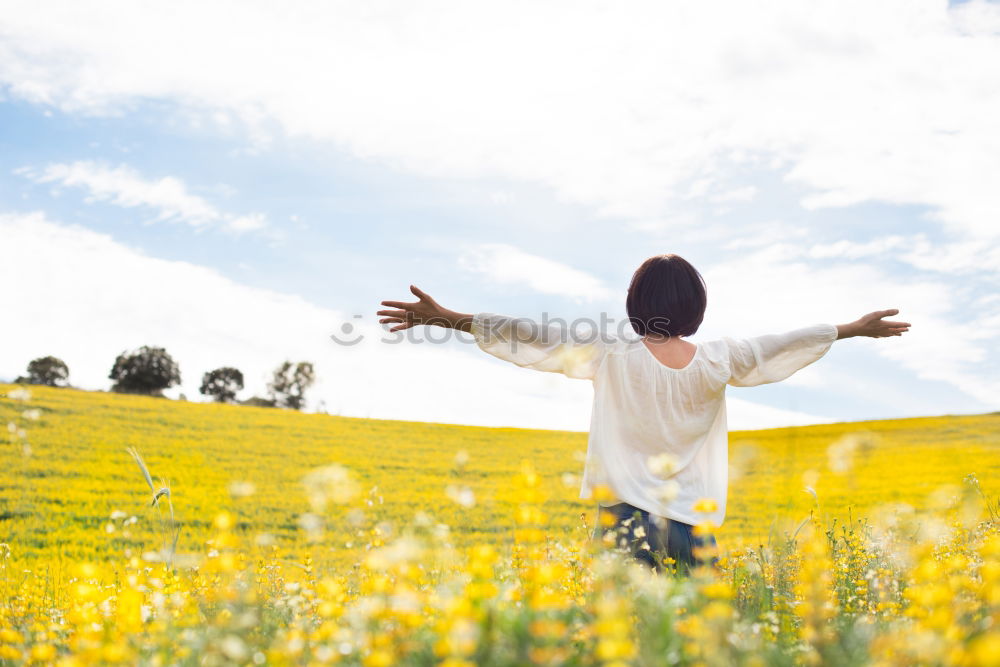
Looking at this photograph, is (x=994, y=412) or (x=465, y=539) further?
(x=994, y=412)

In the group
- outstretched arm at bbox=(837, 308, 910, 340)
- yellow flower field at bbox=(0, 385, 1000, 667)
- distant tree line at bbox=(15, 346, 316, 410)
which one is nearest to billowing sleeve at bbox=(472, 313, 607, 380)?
yellow flower field at bbox=(0, 385, 1000, 667)

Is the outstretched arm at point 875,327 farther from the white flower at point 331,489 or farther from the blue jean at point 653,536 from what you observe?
→ the white flower at point 331,489

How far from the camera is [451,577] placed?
4.18 m

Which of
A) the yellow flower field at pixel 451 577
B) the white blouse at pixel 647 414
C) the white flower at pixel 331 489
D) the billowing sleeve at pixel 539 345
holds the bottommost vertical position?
the yellow flower field at pixel 451 577

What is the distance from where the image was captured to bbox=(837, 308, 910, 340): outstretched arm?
15.7 ft

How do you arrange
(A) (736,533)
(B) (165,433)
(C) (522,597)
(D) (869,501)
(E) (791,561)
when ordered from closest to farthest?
1. (C) (522,597)
2. (E) (791,561)
3. (A) (736,533)
4. (D) (869,501)
5. (B) (165,433)

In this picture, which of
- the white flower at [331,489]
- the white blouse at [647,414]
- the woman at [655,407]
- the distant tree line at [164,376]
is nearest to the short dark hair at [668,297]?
the woman at [655,407]

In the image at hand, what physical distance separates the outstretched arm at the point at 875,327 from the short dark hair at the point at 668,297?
1.34 meters

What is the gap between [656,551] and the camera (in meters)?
3.89

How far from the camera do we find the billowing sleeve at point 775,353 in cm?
433

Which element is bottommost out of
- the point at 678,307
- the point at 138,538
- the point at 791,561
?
the point at 138,538

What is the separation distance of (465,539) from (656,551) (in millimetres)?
8570

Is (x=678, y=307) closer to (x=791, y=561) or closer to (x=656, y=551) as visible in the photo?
(x=656, y=551)

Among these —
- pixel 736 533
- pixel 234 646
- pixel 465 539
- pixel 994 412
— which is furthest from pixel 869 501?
pixel 994 412
